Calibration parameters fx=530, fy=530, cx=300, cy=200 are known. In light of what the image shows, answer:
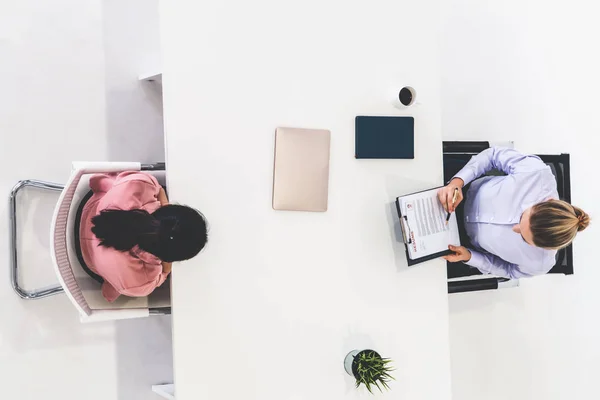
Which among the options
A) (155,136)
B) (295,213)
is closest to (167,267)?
(295,213)

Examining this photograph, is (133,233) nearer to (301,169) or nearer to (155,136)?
(301,169)

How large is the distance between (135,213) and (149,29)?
1.07 metres

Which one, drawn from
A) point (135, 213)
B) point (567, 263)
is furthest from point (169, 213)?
point (567, 263)

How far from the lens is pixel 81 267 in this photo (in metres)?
1.49

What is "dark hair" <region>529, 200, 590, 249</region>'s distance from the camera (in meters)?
1.42

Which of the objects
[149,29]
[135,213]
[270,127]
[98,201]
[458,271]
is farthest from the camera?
[149,29]

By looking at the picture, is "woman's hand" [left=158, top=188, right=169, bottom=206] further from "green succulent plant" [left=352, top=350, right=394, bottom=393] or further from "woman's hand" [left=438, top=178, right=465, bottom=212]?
"woman's hand" [left=438, top=178, right=465, bottom=212]

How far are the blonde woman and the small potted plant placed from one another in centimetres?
39

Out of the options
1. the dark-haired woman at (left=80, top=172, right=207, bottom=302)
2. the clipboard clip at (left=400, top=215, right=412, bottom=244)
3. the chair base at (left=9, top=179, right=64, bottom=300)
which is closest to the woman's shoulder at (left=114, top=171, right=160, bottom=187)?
the dark-haired woman at (left=80, top=172, right=207, bottom=302)

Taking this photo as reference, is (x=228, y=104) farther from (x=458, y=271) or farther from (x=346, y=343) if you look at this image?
(x=458, y=271)

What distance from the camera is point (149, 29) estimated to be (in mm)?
2064

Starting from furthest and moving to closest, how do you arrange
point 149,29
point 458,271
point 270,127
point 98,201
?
point 149,29 < point 458,271 < point 270,127 < point 98,201

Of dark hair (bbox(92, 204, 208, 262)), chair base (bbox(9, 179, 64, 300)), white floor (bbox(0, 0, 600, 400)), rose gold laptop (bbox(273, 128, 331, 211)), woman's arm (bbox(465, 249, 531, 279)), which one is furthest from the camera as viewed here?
white floor (bbox(0, 0, 600, 400))

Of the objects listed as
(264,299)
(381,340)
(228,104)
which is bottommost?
(381,340)
